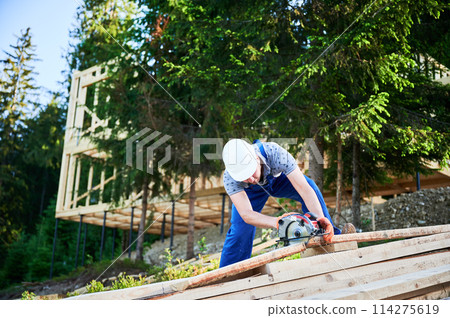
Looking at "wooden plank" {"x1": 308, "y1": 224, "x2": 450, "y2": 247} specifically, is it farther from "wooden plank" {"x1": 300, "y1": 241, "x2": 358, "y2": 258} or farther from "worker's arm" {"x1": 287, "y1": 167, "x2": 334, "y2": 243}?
"worker's arm" {"x1": 287, "y1": 167, "x2": 334, "y2": 243}

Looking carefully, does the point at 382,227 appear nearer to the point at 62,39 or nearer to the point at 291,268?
the point at 291,268

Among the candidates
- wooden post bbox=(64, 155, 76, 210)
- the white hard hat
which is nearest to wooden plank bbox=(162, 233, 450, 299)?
the white hard hat

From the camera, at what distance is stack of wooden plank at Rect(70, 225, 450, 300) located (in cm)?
319

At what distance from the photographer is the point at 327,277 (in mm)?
3494

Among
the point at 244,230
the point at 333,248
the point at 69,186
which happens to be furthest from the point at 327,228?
the point at 69,186

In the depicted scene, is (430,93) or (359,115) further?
(430,93)


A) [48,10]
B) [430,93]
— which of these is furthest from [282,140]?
[48,10]

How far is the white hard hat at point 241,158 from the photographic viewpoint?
3879 millimetres

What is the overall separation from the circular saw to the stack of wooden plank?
91mm

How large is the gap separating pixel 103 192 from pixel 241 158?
36.7ft

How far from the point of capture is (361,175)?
426 inches

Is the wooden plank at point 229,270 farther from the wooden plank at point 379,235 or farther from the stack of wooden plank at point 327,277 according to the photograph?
the wooden plank at point 379,235

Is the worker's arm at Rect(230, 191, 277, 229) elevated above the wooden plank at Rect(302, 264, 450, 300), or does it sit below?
above
